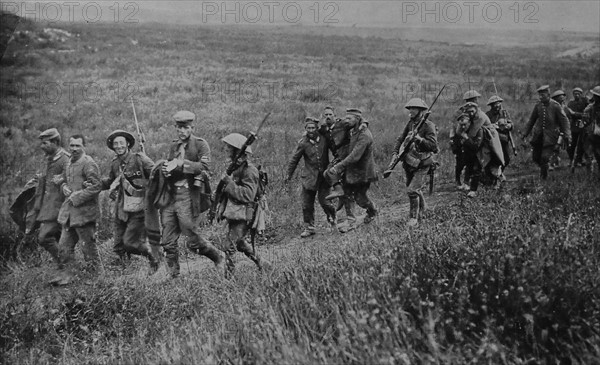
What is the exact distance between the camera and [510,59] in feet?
107

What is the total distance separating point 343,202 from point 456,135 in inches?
103

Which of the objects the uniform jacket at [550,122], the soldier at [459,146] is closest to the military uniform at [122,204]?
the soldier at [459,146]

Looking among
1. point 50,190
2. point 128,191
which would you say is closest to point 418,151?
point 128,191

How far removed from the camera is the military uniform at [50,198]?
7.86m

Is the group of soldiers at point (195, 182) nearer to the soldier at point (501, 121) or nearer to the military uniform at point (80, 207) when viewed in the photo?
the military uniform at point (80, 207)

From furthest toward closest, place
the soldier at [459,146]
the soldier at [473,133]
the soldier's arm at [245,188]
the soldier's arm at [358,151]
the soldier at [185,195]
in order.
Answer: the soldier at [459,146] → the soldier at [473,133] → the soldier's arm at [358,151] → the soldier at [185,195] → the soldier's arm at [245,188]

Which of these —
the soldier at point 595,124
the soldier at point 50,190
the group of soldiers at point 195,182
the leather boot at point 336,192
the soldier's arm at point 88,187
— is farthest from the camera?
the soldier at point 595,124

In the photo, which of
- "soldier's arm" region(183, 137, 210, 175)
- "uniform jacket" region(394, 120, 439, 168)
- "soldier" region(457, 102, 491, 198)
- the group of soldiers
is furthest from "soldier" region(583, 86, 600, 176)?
"soldier's arm" region(183, 137, 210, 175)

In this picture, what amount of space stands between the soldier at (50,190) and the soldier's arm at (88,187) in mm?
441

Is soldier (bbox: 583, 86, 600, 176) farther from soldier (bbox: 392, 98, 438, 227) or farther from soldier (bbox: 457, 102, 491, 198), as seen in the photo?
soldier (bbox: 392, 98, 438, 227)

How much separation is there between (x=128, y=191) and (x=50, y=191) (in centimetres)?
123

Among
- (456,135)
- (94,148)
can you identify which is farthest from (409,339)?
(94,148)

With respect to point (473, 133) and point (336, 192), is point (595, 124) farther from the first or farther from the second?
point (336, 192)

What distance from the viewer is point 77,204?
7520mm
